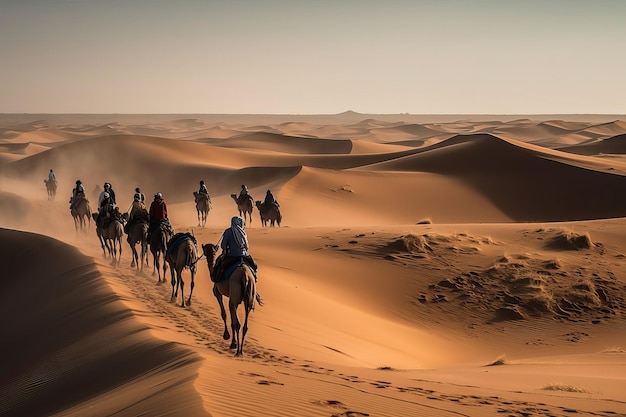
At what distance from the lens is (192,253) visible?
15.4 metres

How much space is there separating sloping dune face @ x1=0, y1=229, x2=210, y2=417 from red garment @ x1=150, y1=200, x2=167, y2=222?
6.57 feet

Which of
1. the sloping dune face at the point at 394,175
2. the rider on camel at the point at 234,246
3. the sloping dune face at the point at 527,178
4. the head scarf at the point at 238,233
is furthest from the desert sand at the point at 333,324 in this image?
the sloping dune face at the point at 527,178

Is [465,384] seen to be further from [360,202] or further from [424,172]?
[424,172]

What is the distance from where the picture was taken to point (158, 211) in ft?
60.0

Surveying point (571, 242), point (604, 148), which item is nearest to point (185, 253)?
point (571, 242)

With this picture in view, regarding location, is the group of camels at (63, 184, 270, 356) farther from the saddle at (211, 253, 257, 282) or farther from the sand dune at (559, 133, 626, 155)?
the sand dune at (559, 133, 626, 155)

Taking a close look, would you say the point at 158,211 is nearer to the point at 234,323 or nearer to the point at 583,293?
the point at 234,323

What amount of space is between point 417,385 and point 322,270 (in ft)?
38.3

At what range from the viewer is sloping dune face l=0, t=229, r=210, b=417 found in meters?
8.74

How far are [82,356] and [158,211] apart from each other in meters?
6.56

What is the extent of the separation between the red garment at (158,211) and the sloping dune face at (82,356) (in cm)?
200

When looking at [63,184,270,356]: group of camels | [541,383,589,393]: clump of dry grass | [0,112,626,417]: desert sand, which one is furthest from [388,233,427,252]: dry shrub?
[541,383,589,393]: clump of dry grass

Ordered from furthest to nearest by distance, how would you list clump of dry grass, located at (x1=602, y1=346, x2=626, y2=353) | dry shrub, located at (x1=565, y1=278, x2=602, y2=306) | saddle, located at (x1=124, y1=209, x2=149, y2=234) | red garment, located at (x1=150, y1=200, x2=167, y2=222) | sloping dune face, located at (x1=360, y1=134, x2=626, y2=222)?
sloping dune face, located at (x1=360, y1=134, x2=626, y2=222), dry shrub, located at (x1=565, y1=278, x2=602, y2=306), saddle, located at (x1=124, y1=209, x2=149, y2=234), red garment, located at (x1=150, y1=200, x2=167, y2=222), clump of dry grass, located at (x1=602, y1=346, x2=626, y2=353)

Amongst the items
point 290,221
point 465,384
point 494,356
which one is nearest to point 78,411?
point 465,384
